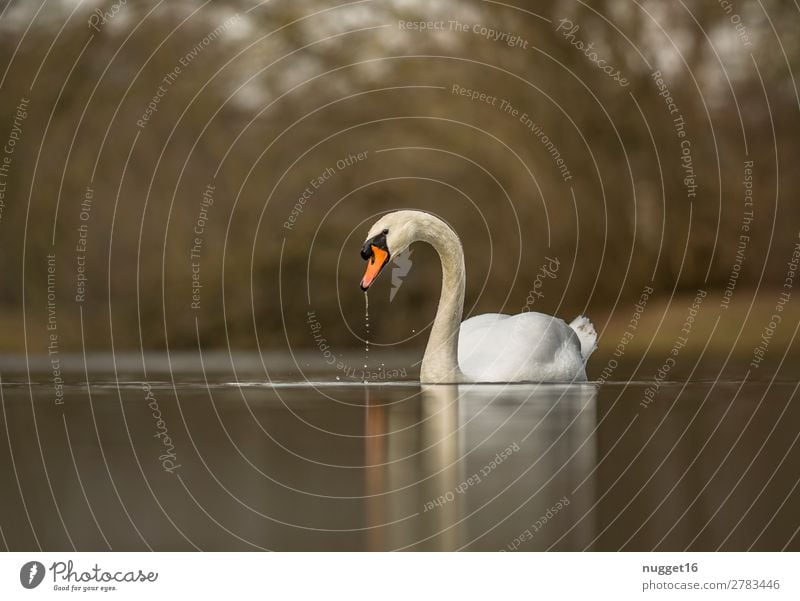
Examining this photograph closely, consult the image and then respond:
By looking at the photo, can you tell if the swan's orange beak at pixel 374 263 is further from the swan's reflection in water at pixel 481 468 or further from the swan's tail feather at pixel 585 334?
the swan's tail feather at pixel 585 334

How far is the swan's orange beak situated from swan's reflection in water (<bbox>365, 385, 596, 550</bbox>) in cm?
59

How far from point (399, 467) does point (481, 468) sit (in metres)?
0.28

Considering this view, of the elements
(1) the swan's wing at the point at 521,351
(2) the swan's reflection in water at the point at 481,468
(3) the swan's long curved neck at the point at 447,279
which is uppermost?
(3) the swan's long curved neck at the point at 447,279

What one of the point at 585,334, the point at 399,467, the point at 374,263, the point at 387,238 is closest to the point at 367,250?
the point at 374,263

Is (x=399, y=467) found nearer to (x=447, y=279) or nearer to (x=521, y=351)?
(x=521, y=351)

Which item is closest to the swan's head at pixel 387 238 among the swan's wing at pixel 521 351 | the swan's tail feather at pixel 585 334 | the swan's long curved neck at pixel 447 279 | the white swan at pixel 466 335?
the white swan at pixel 466 335

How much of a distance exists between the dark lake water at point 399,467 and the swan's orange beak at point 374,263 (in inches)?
22.8

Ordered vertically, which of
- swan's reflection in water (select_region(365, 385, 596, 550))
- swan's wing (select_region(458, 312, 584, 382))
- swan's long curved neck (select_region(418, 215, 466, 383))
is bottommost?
swan's reflection in water (select_region(365, 385, 596, 550))

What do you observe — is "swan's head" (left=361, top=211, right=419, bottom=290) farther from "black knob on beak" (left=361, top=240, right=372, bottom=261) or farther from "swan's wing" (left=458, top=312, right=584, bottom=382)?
"swan's wing" (left=458, top=312, right=584, bottom=382)

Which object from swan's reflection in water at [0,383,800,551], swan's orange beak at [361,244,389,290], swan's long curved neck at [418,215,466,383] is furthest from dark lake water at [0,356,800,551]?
swan's orange beak at [361,244,389,290]

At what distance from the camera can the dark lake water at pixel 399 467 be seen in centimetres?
375

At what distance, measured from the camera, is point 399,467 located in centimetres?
465

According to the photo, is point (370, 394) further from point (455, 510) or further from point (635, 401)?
point (455, 510)

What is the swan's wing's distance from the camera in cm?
650
